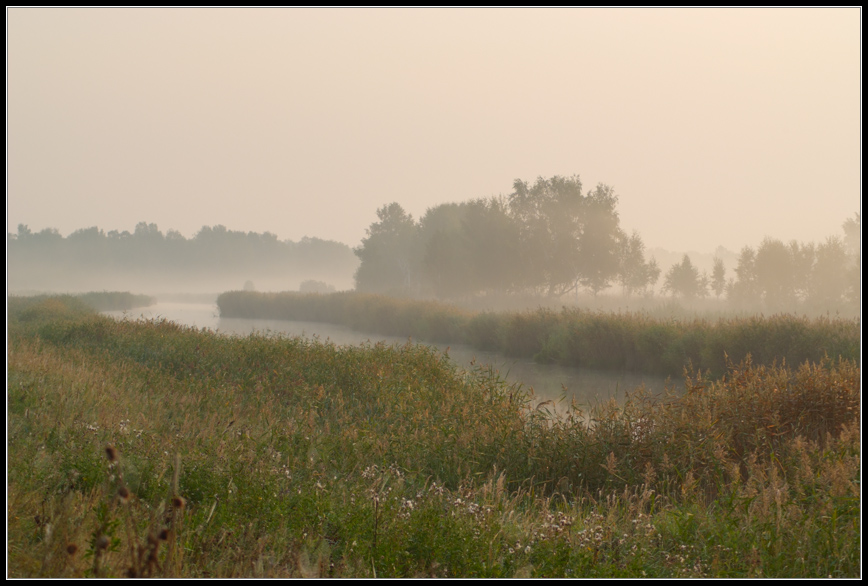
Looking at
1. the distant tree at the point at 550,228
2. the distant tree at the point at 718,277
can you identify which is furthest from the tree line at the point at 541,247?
the distant tree at the point at 718,277

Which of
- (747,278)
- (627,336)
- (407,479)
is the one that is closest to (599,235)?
(747,278)

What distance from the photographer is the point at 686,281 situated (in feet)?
140

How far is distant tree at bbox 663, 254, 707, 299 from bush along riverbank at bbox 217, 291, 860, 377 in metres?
22.0

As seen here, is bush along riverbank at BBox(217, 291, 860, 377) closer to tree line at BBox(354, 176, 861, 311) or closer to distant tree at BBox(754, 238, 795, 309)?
tree line at BBox(354, 176, 861, 311)

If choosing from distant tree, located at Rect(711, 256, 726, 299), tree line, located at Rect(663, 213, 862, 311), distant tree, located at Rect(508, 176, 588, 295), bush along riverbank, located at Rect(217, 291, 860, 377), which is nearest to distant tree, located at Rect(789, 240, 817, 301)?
tree line, located at Rect(663, 213, 862, 311)

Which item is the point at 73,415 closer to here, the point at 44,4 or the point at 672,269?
the point at 44,4

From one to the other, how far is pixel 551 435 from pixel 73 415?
5.42 meters

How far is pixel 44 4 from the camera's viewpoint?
459 cm

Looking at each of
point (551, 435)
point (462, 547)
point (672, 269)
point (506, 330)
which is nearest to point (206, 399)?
point (551, 435)

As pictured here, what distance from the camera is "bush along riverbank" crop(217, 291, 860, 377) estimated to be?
13.5m

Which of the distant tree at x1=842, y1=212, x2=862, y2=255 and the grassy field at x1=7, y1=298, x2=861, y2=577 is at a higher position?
the distant tree at x1=842, y1=212, x2=862, y2=255

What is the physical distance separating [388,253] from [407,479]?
159 ft

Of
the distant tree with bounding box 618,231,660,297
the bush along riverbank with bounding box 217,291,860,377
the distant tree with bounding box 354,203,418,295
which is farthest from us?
the distant tree with bounding box 354,203,418,295

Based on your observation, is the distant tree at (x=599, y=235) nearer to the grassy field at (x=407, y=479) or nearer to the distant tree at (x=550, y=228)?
the distant tree at (x=550, y=228)
